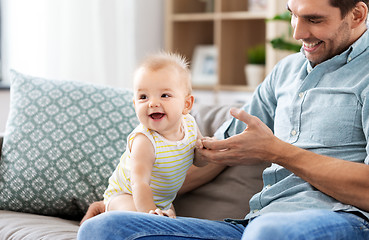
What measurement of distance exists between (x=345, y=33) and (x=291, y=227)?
0.63 metres

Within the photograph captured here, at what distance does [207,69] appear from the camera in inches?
177

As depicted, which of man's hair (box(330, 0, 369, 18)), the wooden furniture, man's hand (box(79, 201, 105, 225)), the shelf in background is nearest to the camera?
man's hair (box(330, 0, 369, 18))

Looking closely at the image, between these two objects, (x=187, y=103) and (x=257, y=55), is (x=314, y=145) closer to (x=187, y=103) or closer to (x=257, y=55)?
(x=187, y=103)

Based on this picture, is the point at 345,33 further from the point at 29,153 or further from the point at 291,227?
the point at 29,153

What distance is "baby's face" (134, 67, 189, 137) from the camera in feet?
5.21

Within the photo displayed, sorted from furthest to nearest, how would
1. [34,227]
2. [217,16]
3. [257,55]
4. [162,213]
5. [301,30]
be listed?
[217,16] → [257,55] → [34,227] → [301,30] → [162,213]

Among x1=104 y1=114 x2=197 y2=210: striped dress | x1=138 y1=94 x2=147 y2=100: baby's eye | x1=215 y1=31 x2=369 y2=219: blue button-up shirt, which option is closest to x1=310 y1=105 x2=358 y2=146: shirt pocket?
x1=215 y1=31 x2=369 y2=219: blue button-up shirt

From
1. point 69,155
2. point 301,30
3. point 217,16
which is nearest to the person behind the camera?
point 301,30

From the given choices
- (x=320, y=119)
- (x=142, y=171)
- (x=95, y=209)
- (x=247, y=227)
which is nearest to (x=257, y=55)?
(x=95, y=209)

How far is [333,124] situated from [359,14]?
1.05 ft

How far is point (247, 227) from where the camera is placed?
1377mm

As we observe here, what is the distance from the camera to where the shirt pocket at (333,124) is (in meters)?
1.56

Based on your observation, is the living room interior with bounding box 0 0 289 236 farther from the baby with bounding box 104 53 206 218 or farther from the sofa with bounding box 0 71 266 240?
the baby with bounding box 104 53 206 218

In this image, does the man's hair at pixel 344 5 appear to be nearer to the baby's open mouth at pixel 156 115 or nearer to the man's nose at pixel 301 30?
the man's nose at pixel 301 30
